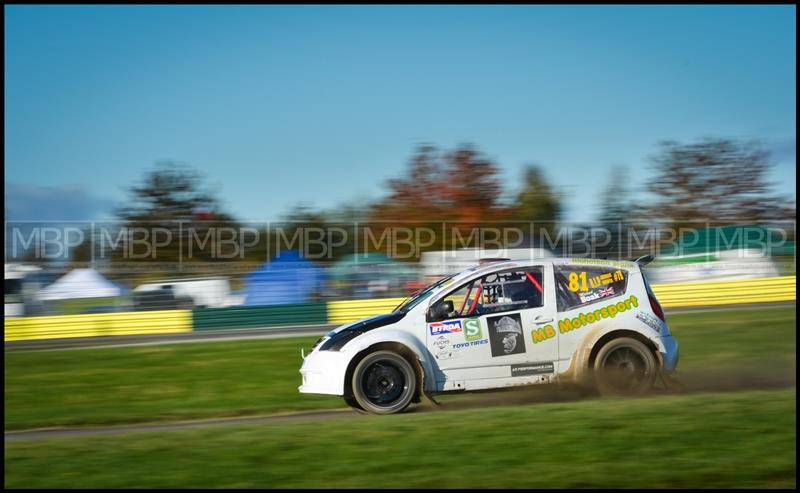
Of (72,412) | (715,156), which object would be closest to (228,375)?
(72,412)

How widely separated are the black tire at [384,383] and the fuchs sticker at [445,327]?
0.47 metres

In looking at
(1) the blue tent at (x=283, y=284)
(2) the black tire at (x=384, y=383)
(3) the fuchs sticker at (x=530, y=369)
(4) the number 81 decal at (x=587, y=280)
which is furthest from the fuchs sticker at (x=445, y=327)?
(1) the blue tent at (x=283, y=284)

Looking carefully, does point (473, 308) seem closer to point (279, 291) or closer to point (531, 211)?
point (279, 291)

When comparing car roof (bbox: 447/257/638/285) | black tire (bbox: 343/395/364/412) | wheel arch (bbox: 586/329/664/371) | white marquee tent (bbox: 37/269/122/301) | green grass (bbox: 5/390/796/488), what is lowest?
green grass (bbox: 5/390/796/488)

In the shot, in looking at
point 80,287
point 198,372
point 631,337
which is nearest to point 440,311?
point 631,337

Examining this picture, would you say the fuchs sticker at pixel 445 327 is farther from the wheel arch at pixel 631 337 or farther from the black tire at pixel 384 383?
the wheel arch at pixel 631 337

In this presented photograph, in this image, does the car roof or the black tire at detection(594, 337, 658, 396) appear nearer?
the black tire at detection(594, 337, 658, 396)

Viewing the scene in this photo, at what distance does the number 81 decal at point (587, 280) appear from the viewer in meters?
9.44

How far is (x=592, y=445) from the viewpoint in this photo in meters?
6.78

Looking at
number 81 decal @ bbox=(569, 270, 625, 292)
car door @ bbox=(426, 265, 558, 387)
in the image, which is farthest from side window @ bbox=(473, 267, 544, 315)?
number 81 decal @ bbox=(569, 270, 625, 292)

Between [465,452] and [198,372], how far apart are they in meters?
7.82

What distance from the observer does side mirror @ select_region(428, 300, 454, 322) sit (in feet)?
30.2

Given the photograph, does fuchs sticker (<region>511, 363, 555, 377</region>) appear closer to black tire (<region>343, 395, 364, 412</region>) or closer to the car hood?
the car hood

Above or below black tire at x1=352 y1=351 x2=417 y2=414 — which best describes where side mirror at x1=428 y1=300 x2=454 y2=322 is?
above
